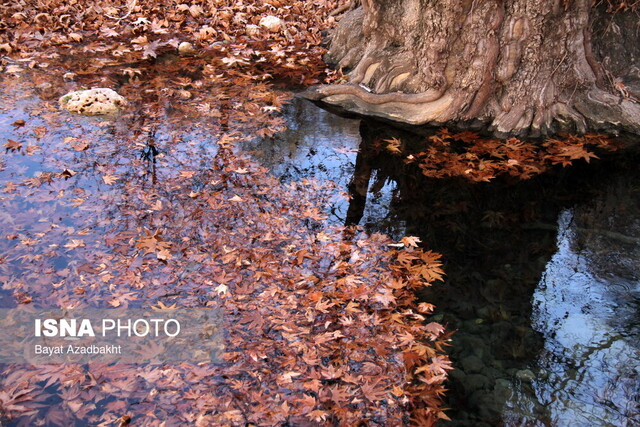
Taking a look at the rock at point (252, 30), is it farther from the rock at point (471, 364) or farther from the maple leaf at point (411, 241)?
the rock at point (471, 364)

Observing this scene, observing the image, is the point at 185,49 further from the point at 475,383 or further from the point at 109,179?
the point at 475,383

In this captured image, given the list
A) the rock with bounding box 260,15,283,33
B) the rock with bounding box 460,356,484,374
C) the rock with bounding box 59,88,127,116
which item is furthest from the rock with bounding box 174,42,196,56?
the rock with bounding box 460,356,484,374

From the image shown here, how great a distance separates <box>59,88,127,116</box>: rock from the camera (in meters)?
7.09

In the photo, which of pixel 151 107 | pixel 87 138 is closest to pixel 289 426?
pixel 87 138

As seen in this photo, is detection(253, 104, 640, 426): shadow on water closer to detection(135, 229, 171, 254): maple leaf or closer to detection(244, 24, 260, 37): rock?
detection(135, 229, 171, 254): maple leaf

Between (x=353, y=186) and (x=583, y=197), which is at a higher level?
(x=583, y=197)

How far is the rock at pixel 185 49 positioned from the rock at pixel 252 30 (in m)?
1.46

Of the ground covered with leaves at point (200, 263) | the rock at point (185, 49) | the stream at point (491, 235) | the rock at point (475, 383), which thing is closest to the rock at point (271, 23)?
the rock at point (185, 49)

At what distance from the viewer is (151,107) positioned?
742 cm

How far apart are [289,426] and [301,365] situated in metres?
0.49

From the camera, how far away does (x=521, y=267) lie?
4703 millimetres

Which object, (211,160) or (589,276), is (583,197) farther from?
(211,160)

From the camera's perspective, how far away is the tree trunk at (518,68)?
663 centimetres

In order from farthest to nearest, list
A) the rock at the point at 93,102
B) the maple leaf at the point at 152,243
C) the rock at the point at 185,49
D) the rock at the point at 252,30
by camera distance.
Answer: the rock at the point at 252,30, the rock at the point at 185,49, the rock at the point at 93,102, the maple leaf at the point at 152,243
